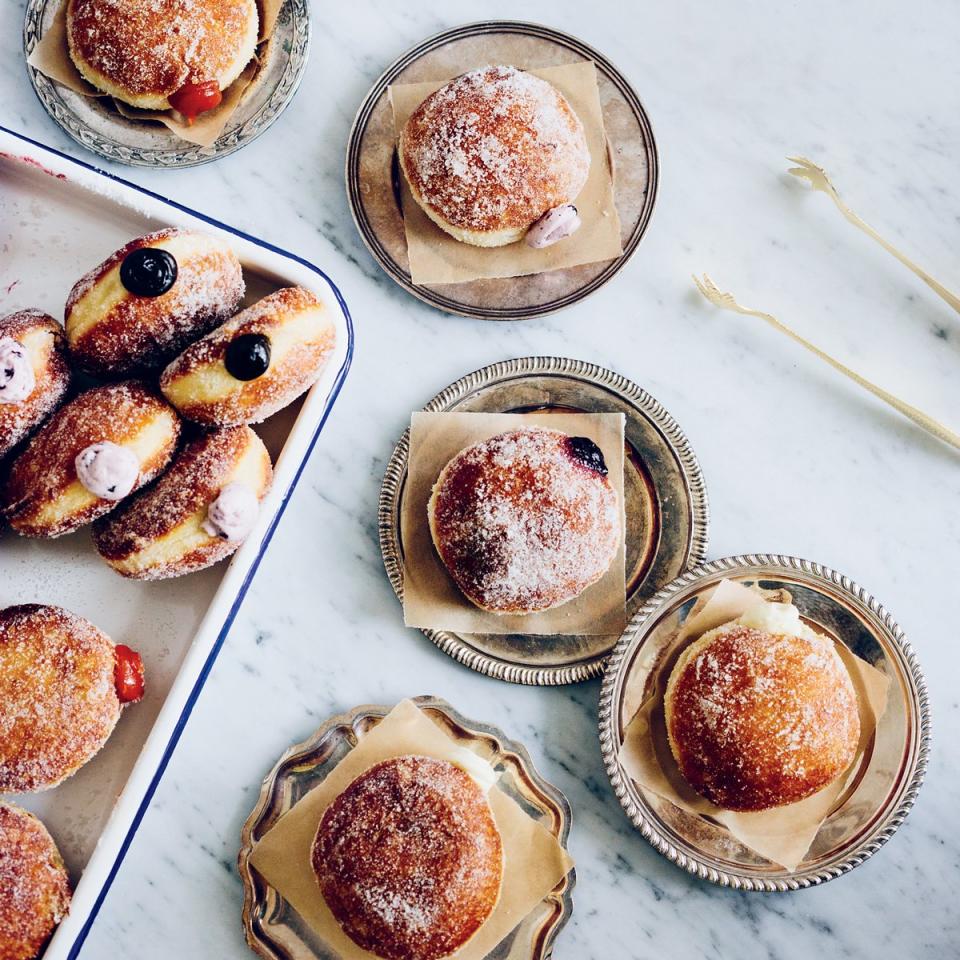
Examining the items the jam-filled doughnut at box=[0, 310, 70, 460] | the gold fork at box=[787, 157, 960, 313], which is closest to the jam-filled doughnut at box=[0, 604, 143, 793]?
the jam-filled doughnut at box=[0, 310, 70, 460]

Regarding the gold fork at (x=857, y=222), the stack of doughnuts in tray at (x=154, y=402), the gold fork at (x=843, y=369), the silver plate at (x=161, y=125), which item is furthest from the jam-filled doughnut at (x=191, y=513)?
the gold fork at (x=857, y=222)

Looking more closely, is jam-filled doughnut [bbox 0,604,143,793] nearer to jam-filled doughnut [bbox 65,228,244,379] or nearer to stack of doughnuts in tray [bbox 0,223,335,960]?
stack of doughnuts in tray [bbox 0,223,335,960]

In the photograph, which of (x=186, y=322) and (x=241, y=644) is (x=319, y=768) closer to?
(x=241, y=644)

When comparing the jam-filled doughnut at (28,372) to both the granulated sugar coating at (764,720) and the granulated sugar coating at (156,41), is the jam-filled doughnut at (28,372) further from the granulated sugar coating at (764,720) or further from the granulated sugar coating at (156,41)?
the granulated sugar coating at (764,720)

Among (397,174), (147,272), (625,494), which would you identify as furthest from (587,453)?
(147,272)

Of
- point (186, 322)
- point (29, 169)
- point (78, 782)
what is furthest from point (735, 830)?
point (29, 169)

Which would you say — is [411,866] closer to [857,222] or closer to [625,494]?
[625,494]
